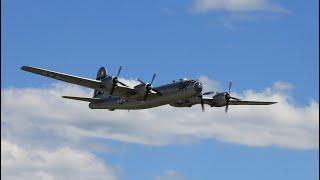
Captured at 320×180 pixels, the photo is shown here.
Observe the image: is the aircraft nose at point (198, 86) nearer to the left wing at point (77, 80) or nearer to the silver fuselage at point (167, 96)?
the silver fuselage at point (167, 96)

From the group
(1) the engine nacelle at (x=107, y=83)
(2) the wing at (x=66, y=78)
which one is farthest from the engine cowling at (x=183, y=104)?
(2) the wing at (x=66, y=78)

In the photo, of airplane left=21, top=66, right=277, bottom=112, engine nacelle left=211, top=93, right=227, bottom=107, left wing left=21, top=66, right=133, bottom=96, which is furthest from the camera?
engine nacelle left=211, top=93, right=227, bottom=107

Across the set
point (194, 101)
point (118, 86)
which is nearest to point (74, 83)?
point (118, 86)

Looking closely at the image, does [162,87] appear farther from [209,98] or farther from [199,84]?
[209,98]

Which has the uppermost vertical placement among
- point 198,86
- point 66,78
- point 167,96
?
point 198,86

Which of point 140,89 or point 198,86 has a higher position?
point 198,86

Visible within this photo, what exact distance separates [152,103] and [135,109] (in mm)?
3560

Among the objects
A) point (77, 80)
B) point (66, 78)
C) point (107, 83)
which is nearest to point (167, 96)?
point (107, 83)

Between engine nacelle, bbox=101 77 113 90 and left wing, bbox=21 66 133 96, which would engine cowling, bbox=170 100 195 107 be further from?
engine nacelle, bbox=101 77 113 90

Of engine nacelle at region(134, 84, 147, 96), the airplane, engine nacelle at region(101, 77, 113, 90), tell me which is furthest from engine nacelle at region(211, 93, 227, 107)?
engine nacelle at region(101, 77, 113, 90)

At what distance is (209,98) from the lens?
8875 cm

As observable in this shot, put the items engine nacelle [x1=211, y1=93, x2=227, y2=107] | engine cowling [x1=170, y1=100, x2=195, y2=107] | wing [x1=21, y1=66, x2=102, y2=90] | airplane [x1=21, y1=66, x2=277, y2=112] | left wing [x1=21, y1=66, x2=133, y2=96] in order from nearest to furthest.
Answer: wing [x1=21, y1=66, x2=102, y2=90], left wing [x1=21, y1=66, x2=133, y2=96], airplane [x1=21, y1=66, x2=277, y2=112], engine cowling [x1=170, y1=100, x2=195, y2=107], engine nacelle [x1=211, y1=93, x2=227, y2=107]

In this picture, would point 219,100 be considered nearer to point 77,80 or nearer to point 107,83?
point 107,83

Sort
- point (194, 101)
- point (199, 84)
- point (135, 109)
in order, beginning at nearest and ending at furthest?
point (199, 84)
point (135, 109)
point (194, 101)
